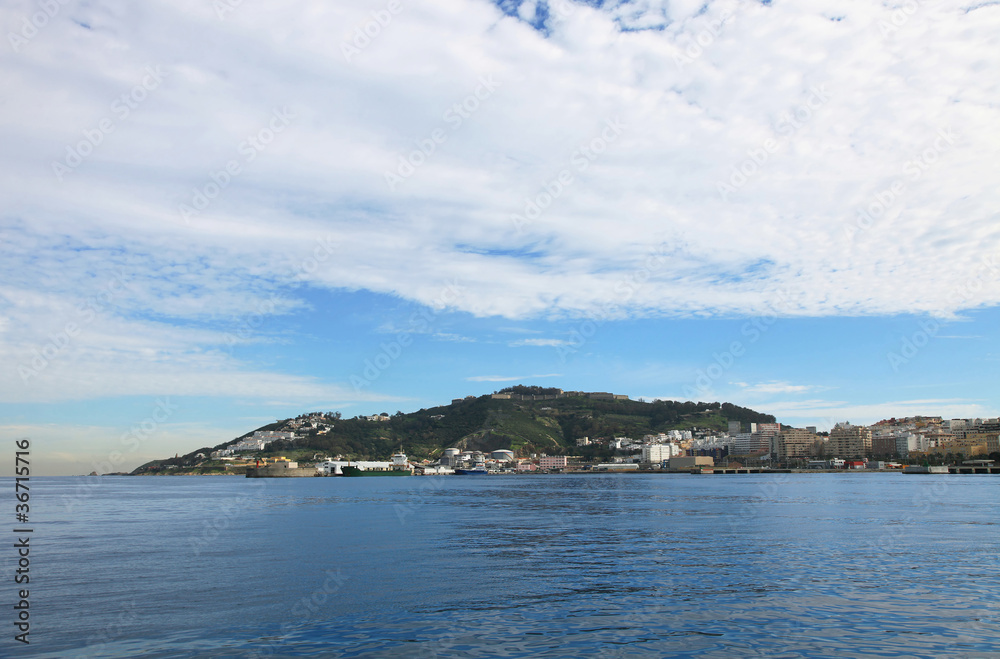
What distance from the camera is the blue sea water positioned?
17.0m

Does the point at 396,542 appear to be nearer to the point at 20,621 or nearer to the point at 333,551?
the point at 333,551

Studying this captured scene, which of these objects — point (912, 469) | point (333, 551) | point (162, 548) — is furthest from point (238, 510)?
point (912, 469)

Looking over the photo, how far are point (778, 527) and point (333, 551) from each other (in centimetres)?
Result: 2906

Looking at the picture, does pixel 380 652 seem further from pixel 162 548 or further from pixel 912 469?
pixel 912 469

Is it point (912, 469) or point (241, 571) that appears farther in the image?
point (912, 469)

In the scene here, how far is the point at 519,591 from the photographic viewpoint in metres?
23.6

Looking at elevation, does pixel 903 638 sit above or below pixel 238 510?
above

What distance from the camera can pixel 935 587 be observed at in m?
23.1

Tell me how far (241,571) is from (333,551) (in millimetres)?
6486

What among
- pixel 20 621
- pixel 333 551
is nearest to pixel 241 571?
pixel 333 551

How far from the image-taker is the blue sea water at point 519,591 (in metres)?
17.0

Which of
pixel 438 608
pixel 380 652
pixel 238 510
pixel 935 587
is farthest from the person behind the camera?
pixel 238 510

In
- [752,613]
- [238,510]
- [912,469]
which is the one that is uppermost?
[752,613]

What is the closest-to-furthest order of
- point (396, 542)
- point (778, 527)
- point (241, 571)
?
point (241, 571) → point (396, 542) → point (778, 527)
